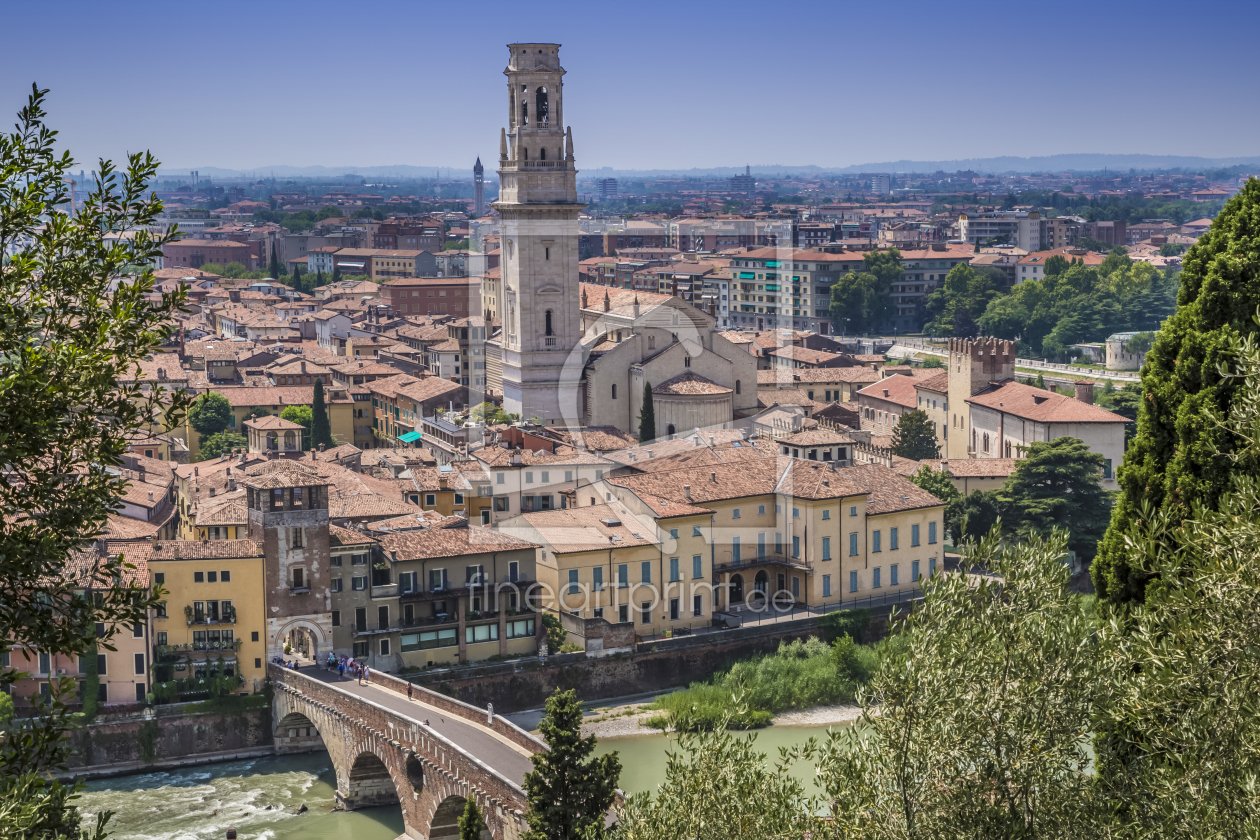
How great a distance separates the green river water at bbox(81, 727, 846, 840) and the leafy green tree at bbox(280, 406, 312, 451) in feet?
61.4

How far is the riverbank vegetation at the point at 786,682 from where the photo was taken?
24547 millimetres

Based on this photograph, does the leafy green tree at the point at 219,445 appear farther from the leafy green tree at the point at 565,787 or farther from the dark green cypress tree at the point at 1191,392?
the dark green cypress tree at the point at 1191,392

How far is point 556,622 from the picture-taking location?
2573 centimetres

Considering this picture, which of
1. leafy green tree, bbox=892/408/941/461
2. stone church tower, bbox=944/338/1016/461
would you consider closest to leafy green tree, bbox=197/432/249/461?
leafy green tree, bbox=892/408/941/461

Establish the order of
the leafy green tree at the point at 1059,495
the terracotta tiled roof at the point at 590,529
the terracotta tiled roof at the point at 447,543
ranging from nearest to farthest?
the terracotta tiled roof at the point at 447,543
the terracotta tiled roof at the point at 590,529
the leafy green tree at the point at 1059,495

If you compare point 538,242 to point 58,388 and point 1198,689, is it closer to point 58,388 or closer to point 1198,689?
point 1198,689

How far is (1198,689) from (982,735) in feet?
4.23

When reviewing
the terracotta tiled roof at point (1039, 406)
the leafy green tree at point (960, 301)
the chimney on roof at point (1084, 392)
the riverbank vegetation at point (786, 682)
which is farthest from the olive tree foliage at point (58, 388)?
the leafy green tree at point (960, 301)

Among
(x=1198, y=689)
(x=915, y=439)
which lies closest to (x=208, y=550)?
(x=1198, y=689)

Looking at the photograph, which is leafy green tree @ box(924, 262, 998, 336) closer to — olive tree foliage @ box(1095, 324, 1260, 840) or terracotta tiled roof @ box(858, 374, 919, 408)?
terracotta tiled roof @ box(858, 374, 919, 408)

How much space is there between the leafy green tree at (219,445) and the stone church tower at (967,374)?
17963mm

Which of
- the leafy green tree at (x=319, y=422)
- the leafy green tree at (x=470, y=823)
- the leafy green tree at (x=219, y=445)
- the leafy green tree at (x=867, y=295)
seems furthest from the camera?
the leafy green tree at (x=867, y=295)

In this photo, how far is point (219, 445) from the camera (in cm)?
4025

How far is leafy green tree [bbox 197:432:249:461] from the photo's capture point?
132 feet
